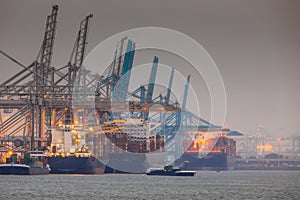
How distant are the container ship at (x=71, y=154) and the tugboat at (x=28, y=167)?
288cm

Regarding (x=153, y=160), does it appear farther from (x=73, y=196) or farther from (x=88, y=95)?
(x=73, y=196)

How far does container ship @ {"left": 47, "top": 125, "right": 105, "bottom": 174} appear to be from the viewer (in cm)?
15100

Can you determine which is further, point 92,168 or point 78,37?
point 78,37

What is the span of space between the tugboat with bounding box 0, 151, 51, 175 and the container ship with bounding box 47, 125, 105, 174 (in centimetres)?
288

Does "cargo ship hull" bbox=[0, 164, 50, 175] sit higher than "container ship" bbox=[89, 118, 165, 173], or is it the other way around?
"container ship" bbox=[89, 118, 165, 173]

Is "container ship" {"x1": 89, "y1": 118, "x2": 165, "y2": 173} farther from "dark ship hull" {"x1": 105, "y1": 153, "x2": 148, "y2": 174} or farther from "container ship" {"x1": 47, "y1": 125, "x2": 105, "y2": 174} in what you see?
"container ship" {"x1": 47, "y1": 125, "x2": 105, "y2": 174}

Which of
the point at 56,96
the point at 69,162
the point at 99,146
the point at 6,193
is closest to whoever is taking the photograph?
the point at 6,193

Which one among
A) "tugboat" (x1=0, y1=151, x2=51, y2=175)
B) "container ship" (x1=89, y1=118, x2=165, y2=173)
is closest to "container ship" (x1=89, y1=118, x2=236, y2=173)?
"container ship" (x1=89, y1=118, x2=165, y2=173)

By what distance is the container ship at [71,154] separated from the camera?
15100 centimetres

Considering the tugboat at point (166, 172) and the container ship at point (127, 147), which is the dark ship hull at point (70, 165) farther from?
the tugboat at point (166, 172)

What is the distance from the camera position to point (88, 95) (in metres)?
170

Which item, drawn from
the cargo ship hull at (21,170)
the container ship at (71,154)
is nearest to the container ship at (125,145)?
the container ship at (71,154)

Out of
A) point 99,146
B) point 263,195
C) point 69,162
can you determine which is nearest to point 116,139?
point 99,146

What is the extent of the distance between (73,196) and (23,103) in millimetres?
85146
